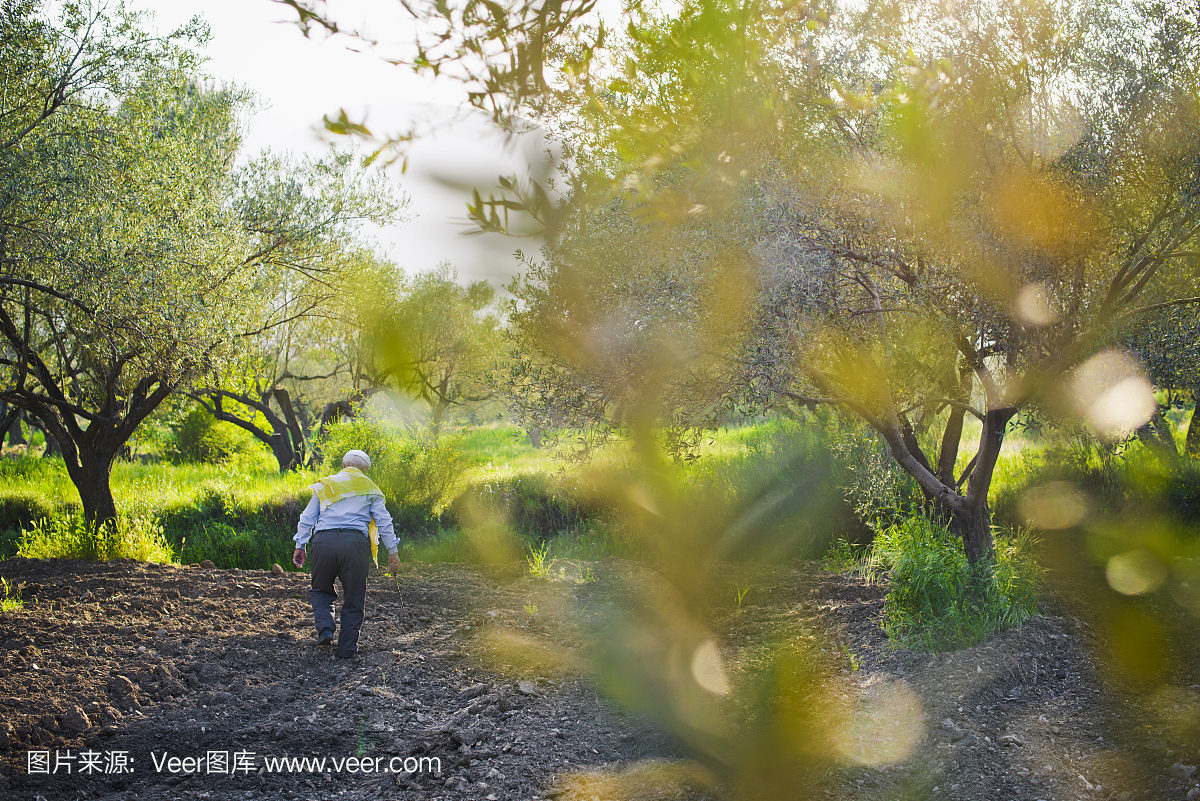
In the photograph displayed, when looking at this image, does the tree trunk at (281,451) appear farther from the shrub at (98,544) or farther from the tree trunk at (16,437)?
the tree trunk at (16,437)

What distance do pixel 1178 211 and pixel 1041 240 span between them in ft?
2.99

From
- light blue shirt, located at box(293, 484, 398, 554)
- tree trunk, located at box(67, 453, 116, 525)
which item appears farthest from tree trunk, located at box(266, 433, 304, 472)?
light blue shirt, located at box(293, 484, 398, 554)

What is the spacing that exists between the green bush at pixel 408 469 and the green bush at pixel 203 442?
11.4 m

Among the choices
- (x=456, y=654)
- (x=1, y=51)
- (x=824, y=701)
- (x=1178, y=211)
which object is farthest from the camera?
(x=1, y=51)

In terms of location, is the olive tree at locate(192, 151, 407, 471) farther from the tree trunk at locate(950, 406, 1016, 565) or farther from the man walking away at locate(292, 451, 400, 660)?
the tree trunk at locate(950, 406, 1016, 565)

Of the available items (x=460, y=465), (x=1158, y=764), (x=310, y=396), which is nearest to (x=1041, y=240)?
(x=1158, y=764)

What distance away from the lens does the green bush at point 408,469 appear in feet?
47.4

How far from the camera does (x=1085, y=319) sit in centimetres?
582

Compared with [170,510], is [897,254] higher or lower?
higher

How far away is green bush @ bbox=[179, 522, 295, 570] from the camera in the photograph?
39.0ft

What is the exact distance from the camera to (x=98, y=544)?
9.92 metres

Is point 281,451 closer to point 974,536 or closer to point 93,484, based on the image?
point 93,484

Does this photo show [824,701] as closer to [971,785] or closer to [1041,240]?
[971,785]

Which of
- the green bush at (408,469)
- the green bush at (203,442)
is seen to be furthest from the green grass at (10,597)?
the green bush at (203,442)
